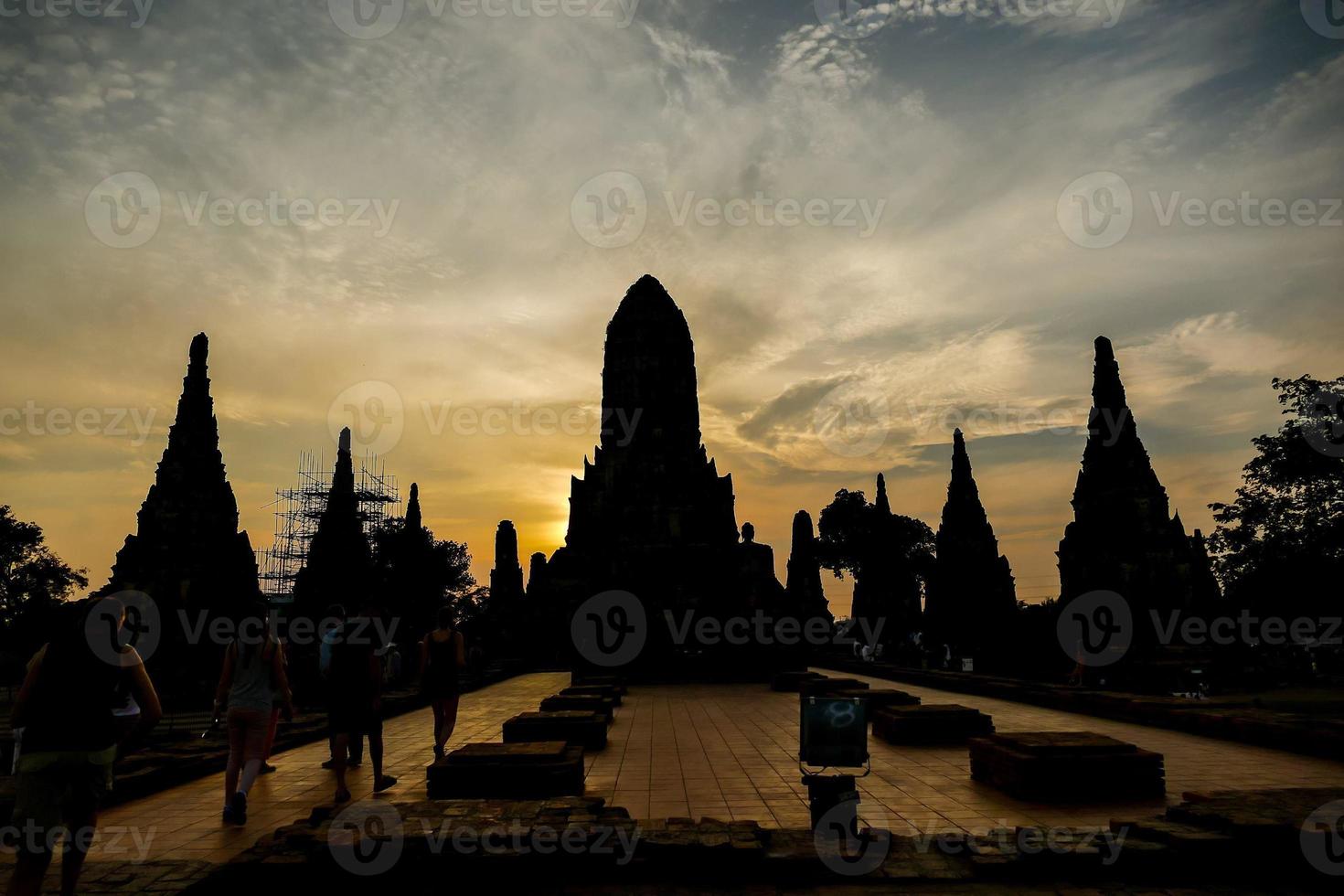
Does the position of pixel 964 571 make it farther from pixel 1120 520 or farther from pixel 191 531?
pixel 191 531

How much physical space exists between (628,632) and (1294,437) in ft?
75.4

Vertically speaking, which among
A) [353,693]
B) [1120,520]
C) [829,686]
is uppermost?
[1120,520]

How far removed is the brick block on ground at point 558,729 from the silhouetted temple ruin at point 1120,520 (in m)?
19.9

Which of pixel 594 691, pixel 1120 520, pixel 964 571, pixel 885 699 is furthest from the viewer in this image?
pixel 964 571

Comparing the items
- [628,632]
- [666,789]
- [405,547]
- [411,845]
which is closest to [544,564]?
[405,547]

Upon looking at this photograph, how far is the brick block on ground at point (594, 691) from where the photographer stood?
17.0m

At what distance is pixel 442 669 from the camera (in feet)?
33.7

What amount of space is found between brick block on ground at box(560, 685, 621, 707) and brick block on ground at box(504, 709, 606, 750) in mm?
4534

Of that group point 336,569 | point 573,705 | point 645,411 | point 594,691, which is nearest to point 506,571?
point 645,411

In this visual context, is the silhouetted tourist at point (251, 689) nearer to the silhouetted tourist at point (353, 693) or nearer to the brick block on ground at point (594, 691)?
the silhouetted tourist at point (353, 693)

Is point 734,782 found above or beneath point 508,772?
beneath

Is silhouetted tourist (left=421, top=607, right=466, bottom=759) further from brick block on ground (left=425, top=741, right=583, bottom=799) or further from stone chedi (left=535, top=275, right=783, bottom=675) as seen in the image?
stone chedi (left=535, top=275, right=783, bottom=675)

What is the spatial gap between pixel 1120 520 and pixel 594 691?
1748cm

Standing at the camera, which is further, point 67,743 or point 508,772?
point 508,772
